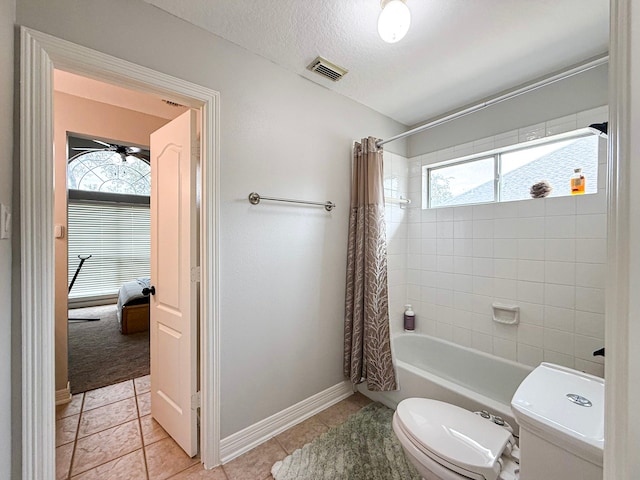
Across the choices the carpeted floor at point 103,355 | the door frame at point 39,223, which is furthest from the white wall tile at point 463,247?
the carpeted floor at point 103,355

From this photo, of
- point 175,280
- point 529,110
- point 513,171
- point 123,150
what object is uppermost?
point 123,150

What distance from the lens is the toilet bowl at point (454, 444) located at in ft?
3.40

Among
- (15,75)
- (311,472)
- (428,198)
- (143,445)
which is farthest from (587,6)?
(143,445)

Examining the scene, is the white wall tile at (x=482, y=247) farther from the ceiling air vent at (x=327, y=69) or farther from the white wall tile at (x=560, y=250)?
the ceiling air vent at (x=327, y=69)

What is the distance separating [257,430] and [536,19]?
2774 mm

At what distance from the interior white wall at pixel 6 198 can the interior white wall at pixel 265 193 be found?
0.22m

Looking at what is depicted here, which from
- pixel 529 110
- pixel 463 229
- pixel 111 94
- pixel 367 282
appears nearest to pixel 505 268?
pixel 463 229

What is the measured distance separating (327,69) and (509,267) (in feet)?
6.23

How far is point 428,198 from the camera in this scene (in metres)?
2.56

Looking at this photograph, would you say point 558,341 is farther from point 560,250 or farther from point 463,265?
point 463,265

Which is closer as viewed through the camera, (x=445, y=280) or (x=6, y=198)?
(x=6, y=198)

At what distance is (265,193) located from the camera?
1704 mm

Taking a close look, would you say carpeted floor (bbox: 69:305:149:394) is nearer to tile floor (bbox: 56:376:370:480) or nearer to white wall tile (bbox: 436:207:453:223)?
tile floor (bbox: 56:376:370:480)

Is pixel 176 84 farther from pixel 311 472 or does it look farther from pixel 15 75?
pixel 311 472
